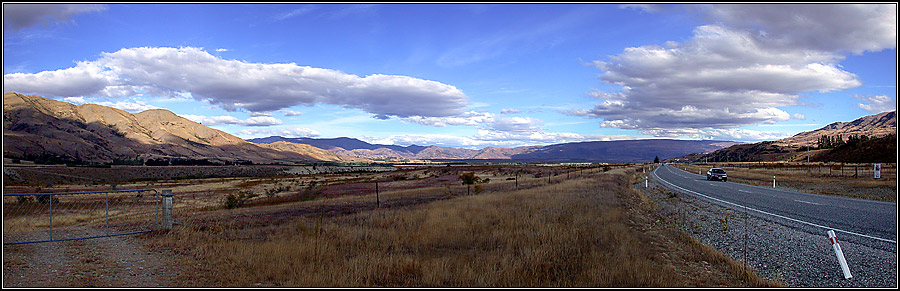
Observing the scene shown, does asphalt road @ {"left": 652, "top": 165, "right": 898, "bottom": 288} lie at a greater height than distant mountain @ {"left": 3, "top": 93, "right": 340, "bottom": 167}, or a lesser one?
lesser

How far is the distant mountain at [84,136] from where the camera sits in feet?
350

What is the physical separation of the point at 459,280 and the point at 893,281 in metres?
7.62

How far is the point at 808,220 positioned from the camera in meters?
14.4

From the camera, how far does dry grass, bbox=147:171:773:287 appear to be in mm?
7223

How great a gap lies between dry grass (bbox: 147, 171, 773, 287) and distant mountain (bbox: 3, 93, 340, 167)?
10749 centimetres

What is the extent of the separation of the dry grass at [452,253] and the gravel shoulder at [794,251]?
0.82m

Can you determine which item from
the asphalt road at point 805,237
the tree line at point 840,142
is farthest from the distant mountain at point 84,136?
the tree line at point 840,142

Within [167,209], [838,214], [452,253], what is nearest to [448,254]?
[452,253]

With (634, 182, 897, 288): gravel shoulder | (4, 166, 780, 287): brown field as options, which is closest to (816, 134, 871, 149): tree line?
(634, 182, 897, 288): gravel shoulder

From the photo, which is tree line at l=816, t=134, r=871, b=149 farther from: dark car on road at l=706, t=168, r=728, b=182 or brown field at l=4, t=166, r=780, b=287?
brown field at l=4, t=166, r=780, b=287

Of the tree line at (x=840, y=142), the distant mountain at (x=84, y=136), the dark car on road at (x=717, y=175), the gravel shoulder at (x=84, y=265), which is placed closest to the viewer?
the gravel shoulder at (x=84, y=265)

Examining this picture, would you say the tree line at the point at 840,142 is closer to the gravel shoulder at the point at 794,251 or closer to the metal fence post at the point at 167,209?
the gravel shoulder at the point at 794,251

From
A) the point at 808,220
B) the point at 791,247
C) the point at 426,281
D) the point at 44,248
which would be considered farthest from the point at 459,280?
the point at 808,220

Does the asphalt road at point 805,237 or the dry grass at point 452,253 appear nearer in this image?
the dry grass at point 452,253
